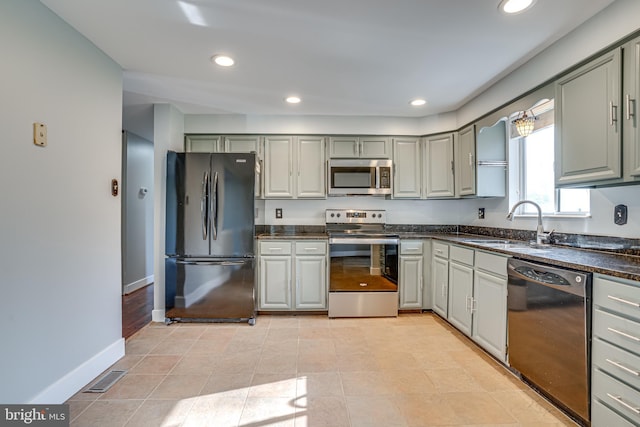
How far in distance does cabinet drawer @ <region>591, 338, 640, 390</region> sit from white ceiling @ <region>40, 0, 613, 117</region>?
1847mm

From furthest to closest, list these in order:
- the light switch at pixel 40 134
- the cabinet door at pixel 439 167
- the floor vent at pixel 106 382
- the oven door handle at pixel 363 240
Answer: the cabinet door at pixel 439 167 < the oven door handle at pixel 363 240 < the floor vent at pixel 106 382 < the light switch at pixel 40 134

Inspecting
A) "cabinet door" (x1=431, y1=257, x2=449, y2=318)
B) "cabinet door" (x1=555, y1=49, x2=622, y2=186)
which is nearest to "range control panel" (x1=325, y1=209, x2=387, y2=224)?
"cabinet door" (x1=431, y1=257, x2=449, y2=318)

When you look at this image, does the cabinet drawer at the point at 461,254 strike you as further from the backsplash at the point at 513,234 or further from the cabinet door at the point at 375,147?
the cabinet door at the point at 375,147

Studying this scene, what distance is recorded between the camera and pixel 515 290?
6.52 ft

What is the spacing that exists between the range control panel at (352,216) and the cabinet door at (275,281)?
31.7 inches

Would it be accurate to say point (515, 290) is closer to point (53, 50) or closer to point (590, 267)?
point (590, 267)

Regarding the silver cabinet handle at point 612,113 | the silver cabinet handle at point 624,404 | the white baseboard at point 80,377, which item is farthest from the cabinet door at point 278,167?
the silver cabinet handle at point 624,404

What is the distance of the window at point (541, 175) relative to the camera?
92.9 inches

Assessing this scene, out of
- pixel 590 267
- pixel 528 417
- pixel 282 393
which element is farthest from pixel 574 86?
pixel 282 393

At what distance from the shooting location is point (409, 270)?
3275 mm

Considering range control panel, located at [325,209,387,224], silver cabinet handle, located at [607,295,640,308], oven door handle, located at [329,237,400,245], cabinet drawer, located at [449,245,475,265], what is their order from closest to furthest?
silver cabinet handle, located at [607,295,640,308] → cabinet drawer, located at [449,245,475,265] → oven door handle, located at [329,237,400,245] → range control panel, located at [325,209,387,224]

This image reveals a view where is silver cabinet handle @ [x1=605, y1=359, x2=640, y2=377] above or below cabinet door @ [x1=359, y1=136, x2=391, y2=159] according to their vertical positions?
below

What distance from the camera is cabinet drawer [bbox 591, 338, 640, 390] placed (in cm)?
128

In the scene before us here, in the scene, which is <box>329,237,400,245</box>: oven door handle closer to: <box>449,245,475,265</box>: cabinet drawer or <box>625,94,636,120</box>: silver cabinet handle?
<box>449,245,475,265</box>: cabinet drawer
